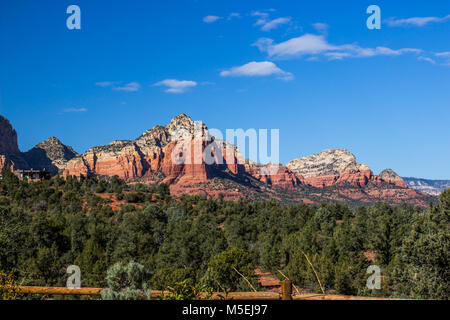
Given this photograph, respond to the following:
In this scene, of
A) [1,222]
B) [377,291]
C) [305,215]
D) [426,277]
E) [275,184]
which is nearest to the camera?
[426,277]

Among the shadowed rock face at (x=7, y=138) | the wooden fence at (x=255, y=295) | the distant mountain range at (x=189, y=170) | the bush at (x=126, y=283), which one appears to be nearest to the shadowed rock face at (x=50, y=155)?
the distant mountain range at (x=189, y=170)

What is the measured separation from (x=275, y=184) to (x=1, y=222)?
506 ft

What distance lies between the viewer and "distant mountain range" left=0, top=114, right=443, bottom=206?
143750mm

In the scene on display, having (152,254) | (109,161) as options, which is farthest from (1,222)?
(109,161)

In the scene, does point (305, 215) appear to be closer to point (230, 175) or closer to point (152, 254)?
point (152, 254)

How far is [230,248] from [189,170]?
110522mm

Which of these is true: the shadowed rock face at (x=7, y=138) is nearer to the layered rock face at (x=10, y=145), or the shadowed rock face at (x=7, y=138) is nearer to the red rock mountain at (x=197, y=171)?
the layered rock face at (x=10, y=145)

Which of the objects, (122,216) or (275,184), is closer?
(122,216)

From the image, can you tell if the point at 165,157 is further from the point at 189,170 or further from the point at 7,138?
the point at 7,138

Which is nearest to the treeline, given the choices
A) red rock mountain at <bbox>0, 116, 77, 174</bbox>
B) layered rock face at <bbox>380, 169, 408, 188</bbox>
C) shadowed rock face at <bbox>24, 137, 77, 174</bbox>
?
shadowed rock face at <bbox>24, 137, 77, 174</bbox>

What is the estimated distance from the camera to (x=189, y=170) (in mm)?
150500
